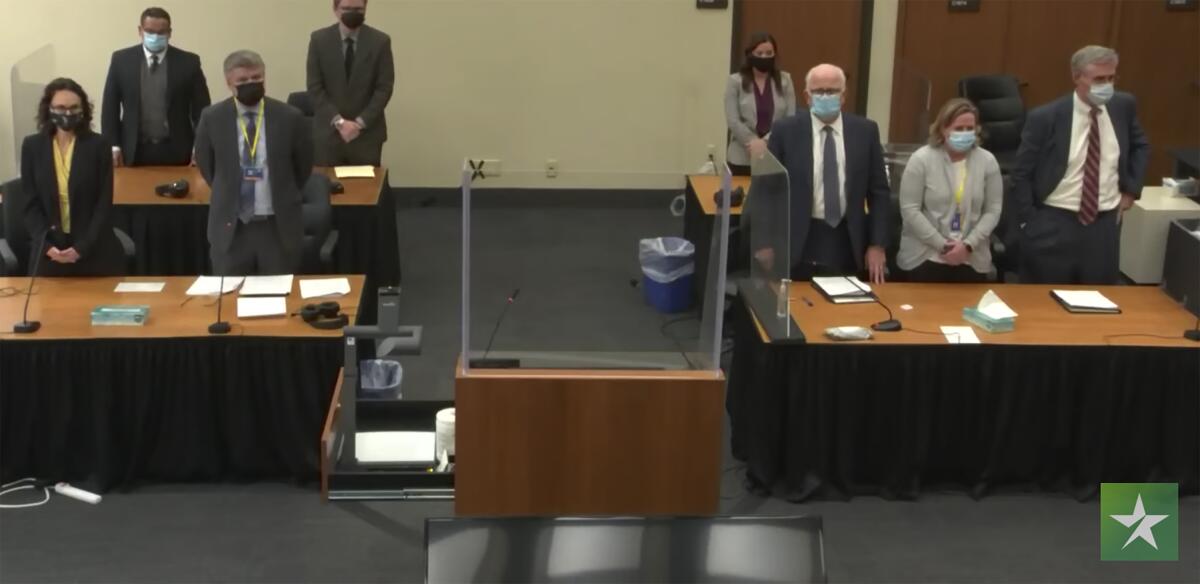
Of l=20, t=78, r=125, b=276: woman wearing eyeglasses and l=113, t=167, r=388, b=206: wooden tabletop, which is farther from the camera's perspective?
l=113, t=167, r=388, b=206: wooden tabletop

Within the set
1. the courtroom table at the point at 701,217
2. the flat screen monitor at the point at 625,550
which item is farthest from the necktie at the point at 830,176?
the flat screen monitor at the point at 625,550

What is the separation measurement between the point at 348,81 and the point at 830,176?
3.03 m

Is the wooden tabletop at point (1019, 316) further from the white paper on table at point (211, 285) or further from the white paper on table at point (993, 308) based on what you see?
the white paper on table at point (211, 285)

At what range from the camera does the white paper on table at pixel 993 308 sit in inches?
188

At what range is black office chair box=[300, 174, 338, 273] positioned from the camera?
18.9 ft

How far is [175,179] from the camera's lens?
258 inches

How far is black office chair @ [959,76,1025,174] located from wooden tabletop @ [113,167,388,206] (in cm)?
398

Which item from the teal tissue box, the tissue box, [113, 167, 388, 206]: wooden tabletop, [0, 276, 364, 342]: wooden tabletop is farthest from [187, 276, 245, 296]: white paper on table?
the tissue box

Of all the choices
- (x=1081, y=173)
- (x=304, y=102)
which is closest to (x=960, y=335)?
(x=1081, y=173)

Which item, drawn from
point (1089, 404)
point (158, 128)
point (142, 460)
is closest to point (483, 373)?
point (142, 460)

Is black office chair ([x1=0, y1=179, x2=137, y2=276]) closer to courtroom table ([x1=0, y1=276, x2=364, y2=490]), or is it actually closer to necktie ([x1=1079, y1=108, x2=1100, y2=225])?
courtroom table ([x1=0, y1=276, x2=364, y2=490])

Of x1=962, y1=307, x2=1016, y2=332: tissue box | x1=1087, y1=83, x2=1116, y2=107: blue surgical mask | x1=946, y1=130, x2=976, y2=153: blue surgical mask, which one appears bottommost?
x1=962, y1=307, x2=1016, y2=332: tissue box

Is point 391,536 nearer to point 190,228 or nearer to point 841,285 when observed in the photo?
point 841,285

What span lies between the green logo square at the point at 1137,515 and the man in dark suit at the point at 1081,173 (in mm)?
2509
